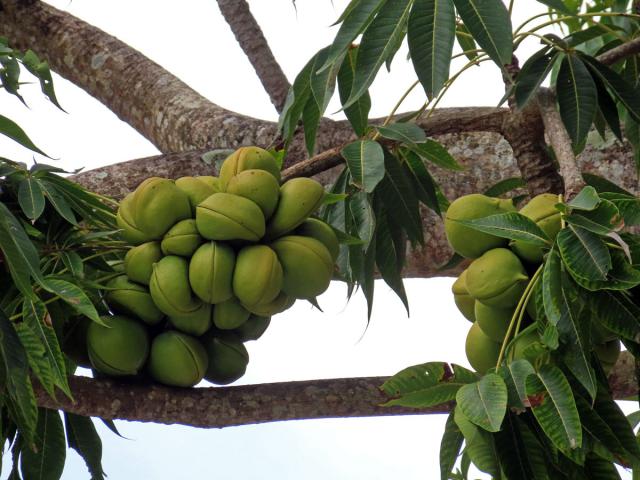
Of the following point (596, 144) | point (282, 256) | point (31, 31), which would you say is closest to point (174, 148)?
point (31, 31)

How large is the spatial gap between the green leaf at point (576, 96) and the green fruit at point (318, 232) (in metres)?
0.41

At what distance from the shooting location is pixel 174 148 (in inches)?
120

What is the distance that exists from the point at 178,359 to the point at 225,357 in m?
0.09

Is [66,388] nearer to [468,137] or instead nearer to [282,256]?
[282,256]

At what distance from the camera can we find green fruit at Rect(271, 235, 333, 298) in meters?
1.47

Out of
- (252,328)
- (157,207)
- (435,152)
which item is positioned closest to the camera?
(157,207)

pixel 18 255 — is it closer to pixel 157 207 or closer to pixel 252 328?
pixel 157 207

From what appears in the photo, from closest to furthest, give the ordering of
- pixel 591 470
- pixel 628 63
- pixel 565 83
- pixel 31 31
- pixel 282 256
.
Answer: pixel 591 470, pixel 282 256, pixel 565 83, pixel 628 63, pixel 31 31

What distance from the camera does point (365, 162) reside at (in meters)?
1.57

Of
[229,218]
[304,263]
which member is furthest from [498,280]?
[229,218]

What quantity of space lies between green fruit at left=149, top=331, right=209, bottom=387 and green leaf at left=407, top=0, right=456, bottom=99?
498mm

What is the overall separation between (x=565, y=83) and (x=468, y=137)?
0.92 metres

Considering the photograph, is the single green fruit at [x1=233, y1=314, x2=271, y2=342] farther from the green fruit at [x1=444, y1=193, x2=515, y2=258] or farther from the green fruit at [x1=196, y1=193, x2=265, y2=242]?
the green fruit at [x1=444, y1=193, x2=515, y2=258]

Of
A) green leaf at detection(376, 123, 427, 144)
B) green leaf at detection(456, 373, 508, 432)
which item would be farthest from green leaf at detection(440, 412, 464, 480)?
green leaf at detection(376, 123, 427, 144)
